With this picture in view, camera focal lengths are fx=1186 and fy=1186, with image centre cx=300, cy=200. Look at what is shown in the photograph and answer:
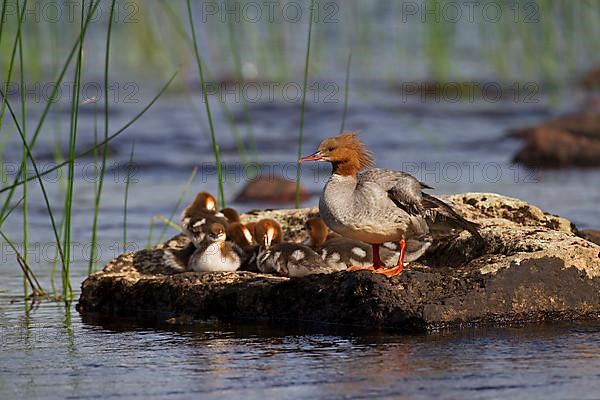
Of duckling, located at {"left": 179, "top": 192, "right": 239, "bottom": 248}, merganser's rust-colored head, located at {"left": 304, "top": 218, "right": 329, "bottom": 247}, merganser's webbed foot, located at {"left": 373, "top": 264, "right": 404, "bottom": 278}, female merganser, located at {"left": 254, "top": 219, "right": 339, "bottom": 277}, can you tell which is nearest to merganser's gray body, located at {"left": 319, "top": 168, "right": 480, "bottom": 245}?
merganser's webbed foot, located at {"left": 373, "top": 264, "right": 404, "bottom": 278}

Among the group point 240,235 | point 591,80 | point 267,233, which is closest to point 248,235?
point 240,235

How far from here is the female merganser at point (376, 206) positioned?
5.95 meters

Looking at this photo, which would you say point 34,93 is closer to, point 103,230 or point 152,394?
point 103,230

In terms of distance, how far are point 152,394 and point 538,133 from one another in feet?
30.6

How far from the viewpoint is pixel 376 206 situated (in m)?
5.96

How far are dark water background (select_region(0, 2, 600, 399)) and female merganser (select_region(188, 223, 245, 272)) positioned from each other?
0.55 meters

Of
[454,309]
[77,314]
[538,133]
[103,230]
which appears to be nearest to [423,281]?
[454,309]

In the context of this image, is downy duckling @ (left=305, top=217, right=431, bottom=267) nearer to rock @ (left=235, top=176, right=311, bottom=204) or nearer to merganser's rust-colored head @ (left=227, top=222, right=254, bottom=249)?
merganser's rust-colored head @ (left=227, top=222, right=254, bottom=249)

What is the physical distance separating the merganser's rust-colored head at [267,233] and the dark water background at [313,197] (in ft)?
2.72

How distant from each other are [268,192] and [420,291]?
5392mm

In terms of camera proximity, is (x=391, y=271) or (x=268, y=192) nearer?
(x=391, y=271)

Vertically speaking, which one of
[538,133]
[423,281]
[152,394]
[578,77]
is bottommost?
[152,394]

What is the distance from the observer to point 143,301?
21.0 feet

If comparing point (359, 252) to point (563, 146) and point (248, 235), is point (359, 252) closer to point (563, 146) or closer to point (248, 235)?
point (248, 235)
